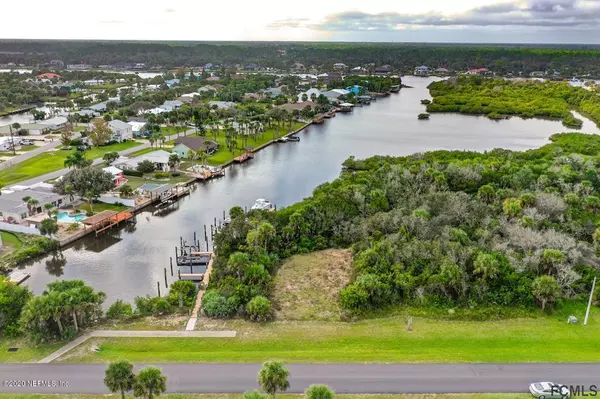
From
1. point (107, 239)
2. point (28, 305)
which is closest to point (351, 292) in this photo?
point (28, 305)

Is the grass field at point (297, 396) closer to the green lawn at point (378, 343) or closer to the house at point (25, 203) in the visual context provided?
the green lawn at point (378, 343)

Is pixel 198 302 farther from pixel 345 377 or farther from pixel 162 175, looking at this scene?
pixel 162 175

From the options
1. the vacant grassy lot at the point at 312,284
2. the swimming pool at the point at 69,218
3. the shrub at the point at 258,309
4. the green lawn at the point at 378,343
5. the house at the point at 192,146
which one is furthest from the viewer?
the house at the point at 192,146

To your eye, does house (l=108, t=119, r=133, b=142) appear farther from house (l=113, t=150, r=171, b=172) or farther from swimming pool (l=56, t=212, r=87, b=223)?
swimming pool (l=56, t=212, r=87, b=223)

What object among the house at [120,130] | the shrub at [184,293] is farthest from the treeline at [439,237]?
the house at [120,130]

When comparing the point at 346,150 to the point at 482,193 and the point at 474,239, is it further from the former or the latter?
the point at 474,239

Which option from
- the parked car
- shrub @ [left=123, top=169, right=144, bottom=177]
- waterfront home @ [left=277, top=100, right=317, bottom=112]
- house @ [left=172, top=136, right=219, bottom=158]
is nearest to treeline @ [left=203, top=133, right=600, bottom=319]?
the parked car

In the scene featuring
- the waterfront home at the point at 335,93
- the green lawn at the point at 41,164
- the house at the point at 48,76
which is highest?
the house at the point at 48,76
